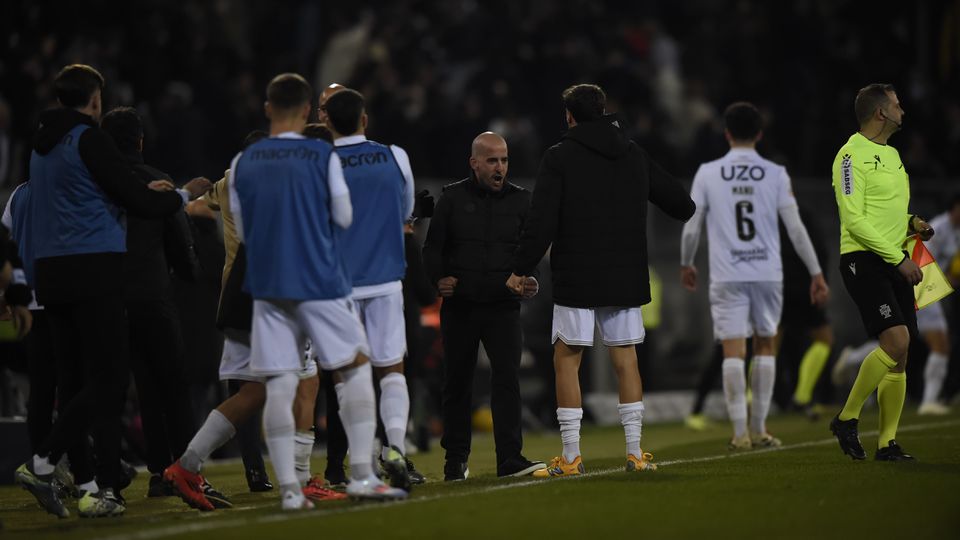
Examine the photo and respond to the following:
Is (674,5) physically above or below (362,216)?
above

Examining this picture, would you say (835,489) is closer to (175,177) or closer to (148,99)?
(175,177)

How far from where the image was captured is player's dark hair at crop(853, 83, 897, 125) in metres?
10.3

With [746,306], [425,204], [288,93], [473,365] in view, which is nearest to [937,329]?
[746,306]

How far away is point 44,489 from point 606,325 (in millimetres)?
3553

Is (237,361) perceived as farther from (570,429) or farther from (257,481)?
(570,429)

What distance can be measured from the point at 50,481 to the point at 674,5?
18.8 meters

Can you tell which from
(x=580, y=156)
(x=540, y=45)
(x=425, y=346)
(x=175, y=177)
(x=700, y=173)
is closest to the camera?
(x=580, y=156)

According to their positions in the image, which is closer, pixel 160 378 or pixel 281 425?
pixel 281 425

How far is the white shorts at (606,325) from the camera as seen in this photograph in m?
9.84

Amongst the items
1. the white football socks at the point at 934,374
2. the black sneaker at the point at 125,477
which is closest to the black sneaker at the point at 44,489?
the black sneaker at the point at 125,477

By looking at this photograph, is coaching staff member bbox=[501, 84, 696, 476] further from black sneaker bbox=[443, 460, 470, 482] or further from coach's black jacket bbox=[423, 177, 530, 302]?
black sneaker bbox=[443, 460, 470, 482]

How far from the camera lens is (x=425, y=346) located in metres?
15.9

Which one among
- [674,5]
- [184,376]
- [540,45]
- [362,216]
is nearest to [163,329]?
[184,376]

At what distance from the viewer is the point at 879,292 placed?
10.0 m
